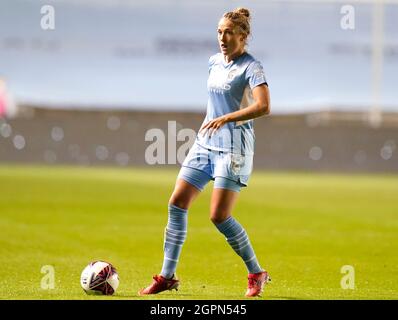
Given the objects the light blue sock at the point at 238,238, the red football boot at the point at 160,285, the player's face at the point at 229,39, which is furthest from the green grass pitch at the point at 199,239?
the player's face at the point at 229,39

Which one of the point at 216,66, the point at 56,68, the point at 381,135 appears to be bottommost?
the point at 216,66

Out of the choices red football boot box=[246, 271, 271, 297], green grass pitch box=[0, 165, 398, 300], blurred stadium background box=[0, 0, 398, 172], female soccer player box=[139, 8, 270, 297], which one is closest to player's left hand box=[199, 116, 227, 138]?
female soccer player box=[139, 8, 270, 297]

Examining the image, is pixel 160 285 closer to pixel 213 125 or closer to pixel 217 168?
pixel 217 168

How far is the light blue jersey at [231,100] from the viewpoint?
733 centimetres

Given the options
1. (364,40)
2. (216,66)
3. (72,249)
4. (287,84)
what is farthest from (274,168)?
(216,66)

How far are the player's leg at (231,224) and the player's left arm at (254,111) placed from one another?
0.45 meters

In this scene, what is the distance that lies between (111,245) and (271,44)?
904 inches

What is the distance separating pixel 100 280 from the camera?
7516 mm

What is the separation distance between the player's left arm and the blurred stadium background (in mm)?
25541

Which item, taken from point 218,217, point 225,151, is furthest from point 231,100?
point 218,217

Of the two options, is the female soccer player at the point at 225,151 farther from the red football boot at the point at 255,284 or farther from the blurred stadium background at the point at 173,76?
the blurred stadium background at the point at 173,76

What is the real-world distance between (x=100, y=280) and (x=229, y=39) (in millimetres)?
2051

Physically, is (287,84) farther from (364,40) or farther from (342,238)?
(342,238)

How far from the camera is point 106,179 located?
24.9 metres
